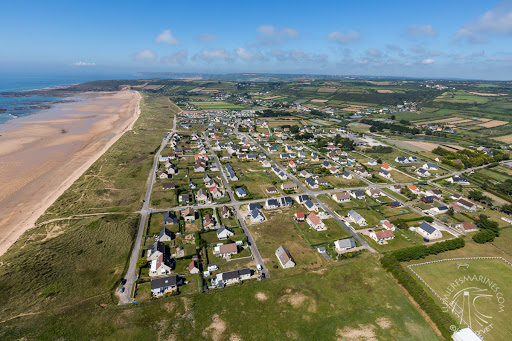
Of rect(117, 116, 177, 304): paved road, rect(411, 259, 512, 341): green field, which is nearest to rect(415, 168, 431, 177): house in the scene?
rect(411, 259, 512, 341): green field

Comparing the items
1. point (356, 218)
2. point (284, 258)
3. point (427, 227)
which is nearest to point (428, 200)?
point (427, 227)

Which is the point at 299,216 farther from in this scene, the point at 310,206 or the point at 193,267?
the point at 193,267

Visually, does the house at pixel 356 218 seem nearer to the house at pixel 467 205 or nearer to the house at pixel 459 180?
the house at pixel 467 205

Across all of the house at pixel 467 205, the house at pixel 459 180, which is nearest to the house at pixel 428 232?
the house at pixel 467 205

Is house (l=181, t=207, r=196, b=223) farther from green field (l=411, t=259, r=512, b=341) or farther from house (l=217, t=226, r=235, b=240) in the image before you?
green field (l=411, t=259, r=512, b=341)

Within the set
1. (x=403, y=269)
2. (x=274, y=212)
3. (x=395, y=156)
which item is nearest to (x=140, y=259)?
(x=274, y=212)
